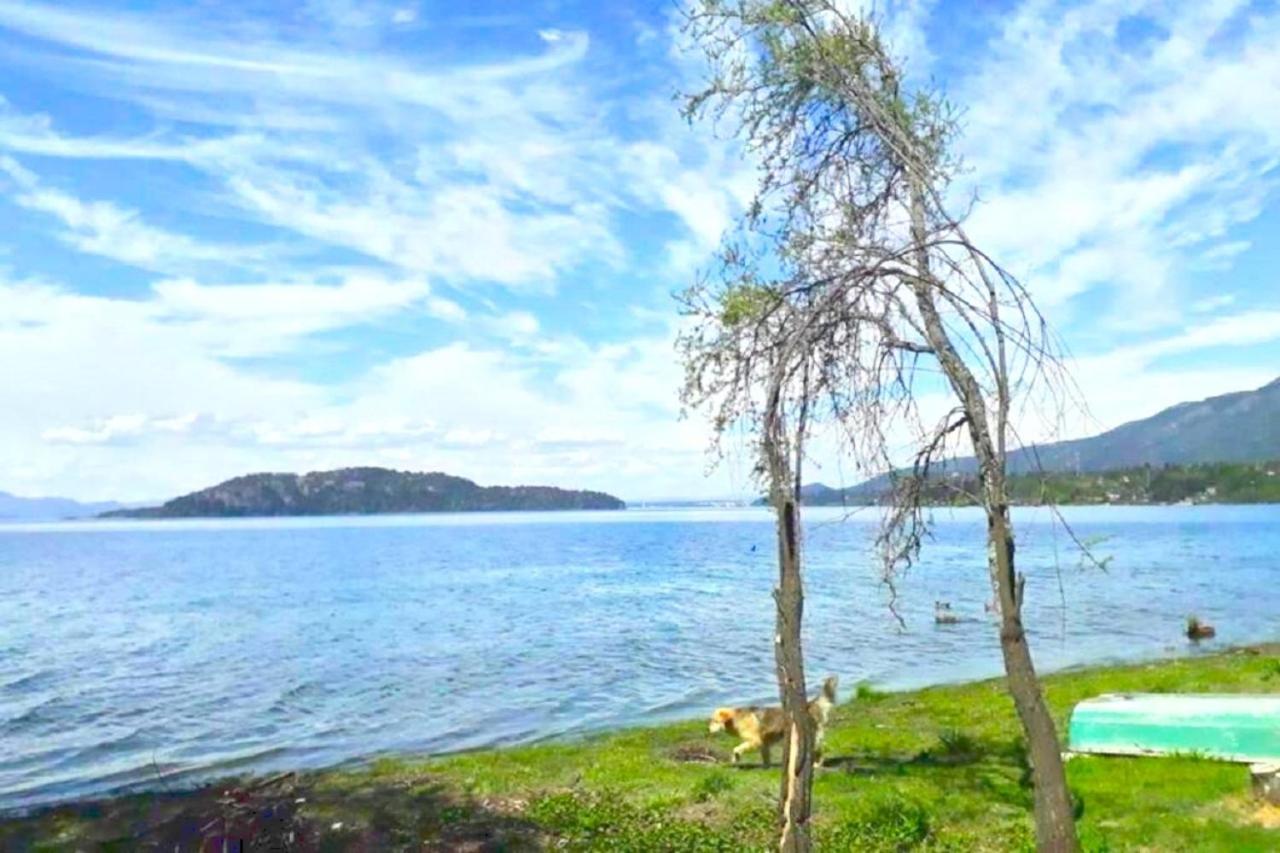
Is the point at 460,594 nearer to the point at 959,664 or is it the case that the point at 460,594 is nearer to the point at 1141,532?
the point at 959,664

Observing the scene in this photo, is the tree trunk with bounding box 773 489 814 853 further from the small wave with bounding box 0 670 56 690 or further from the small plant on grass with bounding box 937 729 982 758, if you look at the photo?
the small wave with bounding box 0 670 56 690

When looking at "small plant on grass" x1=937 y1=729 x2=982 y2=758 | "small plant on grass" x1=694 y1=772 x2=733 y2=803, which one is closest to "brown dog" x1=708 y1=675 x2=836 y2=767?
"small plant on grass" x1=694 y1=772 x2=733 y2=803

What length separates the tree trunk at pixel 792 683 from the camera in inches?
269

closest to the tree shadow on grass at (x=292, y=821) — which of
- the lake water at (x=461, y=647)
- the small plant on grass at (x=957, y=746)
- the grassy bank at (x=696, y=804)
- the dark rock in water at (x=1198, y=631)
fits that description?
the grassy bank at (x=696, y=804)

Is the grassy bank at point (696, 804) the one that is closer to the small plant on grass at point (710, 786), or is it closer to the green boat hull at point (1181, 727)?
the small plant on grass at point (710, 786)

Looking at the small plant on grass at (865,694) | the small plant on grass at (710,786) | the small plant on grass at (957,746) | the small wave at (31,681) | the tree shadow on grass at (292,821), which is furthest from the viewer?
the small wave at (31,681)

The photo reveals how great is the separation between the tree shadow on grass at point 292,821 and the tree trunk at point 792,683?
5380 mm

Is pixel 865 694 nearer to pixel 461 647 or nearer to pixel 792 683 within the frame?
pixel 461 647

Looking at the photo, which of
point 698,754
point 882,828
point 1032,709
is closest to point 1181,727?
point 882,828

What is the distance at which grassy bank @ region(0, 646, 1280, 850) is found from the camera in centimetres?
1103

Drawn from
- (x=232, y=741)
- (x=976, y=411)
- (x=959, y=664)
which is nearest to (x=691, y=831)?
(x=976, y=411)

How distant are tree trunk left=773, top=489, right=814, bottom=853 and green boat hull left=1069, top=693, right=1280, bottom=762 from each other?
28.5 ft

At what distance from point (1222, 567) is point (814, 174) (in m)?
82.9

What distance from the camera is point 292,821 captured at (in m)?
14.0
